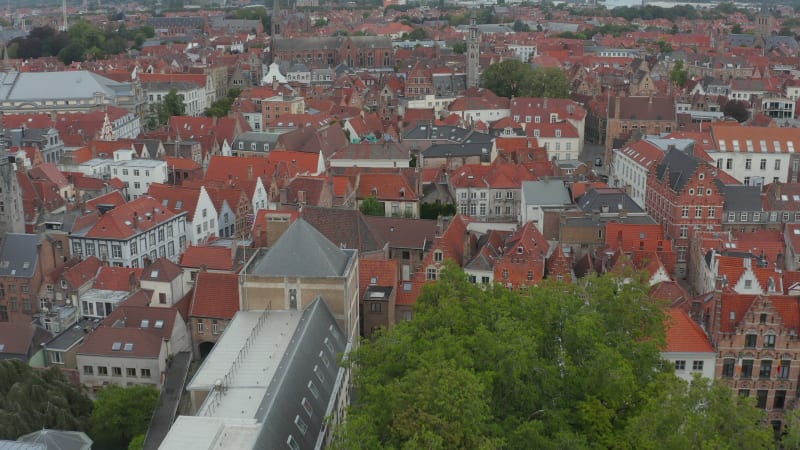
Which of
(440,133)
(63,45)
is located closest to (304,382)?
(440,133)

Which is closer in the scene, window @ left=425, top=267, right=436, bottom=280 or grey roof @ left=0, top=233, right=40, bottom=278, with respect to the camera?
window @ left=425, top=267, right=436, bottom=280

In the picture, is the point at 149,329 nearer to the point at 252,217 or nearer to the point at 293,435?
the point at 293,435

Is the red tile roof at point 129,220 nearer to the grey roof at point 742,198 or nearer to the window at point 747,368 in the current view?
the window at point 747,368

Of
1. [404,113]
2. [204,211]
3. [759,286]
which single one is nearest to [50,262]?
[204,211]

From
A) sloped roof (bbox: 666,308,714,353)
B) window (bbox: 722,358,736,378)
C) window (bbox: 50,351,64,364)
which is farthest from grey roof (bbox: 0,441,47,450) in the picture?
window (bbox: 722,358,736,378)

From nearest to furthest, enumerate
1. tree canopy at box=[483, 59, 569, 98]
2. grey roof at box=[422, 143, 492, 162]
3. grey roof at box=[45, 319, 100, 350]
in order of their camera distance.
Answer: grey roof at box=[45, 319, 100, 350] < grey roof at box=[422, 143, 492, 162] < tree canopy at box=[483, 59, 569, 98]

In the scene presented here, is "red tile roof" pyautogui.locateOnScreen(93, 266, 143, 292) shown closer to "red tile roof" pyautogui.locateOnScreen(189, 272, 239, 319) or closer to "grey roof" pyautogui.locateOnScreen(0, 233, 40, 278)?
"grey roof" pyautogui.locateOnScreen(0, 233, 40, 278)

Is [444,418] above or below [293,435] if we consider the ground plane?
above

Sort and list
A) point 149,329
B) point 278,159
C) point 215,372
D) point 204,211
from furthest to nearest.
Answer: point 278,159
point 204,211
point 149,329
point 215,372
